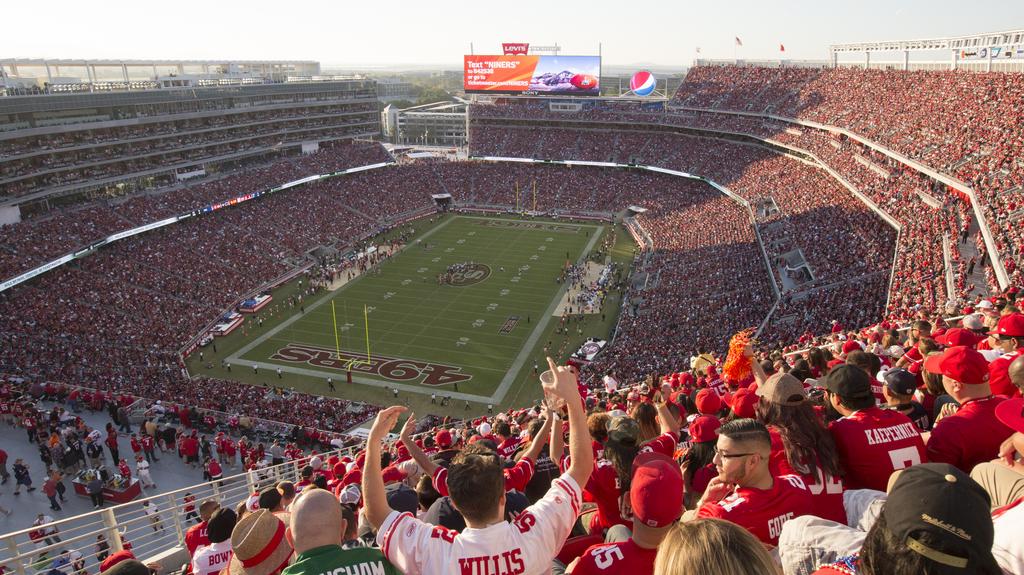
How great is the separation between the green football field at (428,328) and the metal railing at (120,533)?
35.2ft

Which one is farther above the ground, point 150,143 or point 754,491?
point 150,143

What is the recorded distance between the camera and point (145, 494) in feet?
52.9

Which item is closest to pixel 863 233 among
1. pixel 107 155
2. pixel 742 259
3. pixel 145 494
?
pixel 742 259

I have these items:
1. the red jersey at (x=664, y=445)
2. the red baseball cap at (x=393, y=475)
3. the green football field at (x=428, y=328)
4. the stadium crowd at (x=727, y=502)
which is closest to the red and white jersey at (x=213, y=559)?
the stadium crowd at (x=727, y=502)

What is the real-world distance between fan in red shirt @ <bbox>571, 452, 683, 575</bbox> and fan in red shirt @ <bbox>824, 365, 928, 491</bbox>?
152 cm

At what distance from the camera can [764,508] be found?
11.6ft

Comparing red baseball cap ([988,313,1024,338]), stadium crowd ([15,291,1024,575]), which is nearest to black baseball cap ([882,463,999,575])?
stadium crowd ([15,291,1024,575])

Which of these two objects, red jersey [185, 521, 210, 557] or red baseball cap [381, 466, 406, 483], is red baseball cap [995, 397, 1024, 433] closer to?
red baseball cap [381, 466, 406, 483]

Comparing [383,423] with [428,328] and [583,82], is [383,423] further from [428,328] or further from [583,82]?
[583,82]

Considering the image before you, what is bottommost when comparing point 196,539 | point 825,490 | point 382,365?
point 382,365

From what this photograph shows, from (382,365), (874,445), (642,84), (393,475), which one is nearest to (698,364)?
(393,475)

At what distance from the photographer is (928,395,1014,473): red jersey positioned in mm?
4246

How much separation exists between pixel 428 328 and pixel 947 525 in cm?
3009

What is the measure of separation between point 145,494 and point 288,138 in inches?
1799
